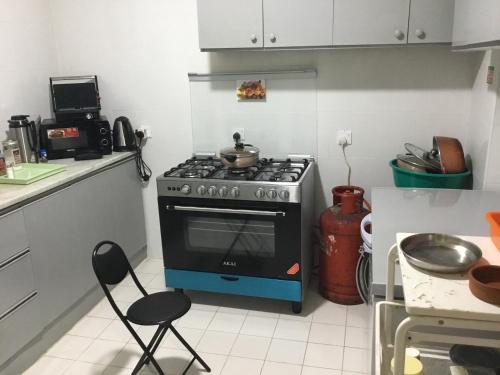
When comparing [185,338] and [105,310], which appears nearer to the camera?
[185,338]

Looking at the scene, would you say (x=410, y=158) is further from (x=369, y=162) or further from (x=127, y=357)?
(x=127, y=357)

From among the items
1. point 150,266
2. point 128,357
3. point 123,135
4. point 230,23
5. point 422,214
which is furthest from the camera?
point 150,266

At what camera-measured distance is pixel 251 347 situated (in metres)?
2.56

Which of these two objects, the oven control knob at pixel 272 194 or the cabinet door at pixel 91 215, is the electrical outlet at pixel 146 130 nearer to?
the cabinet door at pixel 91 215

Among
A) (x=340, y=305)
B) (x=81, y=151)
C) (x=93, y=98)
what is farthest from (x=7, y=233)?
(x=340, y=305)

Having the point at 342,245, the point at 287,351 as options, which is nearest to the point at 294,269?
the point at 342,245

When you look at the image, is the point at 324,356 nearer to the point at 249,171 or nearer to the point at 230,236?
the point at 230,236

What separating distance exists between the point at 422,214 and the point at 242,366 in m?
1.17

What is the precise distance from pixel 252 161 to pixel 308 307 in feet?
3.15

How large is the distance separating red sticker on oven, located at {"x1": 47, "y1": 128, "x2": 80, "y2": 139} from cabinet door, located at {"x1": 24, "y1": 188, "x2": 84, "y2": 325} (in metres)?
0.55

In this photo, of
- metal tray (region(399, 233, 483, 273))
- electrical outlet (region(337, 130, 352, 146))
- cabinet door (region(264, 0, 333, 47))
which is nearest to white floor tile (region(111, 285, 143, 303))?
electrical outlet (region(337, 130, 352, 146))

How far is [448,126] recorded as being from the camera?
284 cm

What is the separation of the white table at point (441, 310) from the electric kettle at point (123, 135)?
253 centimetres

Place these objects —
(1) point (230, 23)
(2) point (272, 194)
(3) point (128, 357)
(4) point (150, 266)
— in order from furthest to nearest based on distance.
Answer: (4) point (150, 266), (1) point (230, 23), (2) point (272, 194), (3) point (128, 357)
